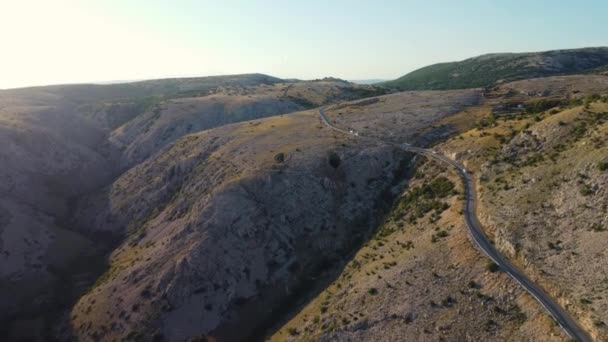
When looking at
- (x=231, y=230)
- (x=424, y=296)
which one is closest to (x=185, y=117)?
(x=231, y=230)

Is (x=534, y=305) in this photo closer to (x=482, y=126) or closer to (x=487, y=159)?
(x=487, y=159)

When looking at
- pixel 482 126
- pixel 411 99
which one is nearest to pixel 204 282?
pixel 482 126

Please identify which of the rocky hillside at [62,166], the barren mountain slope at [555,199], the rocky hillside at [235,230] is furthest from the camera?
the rocky hillside at [62,166]

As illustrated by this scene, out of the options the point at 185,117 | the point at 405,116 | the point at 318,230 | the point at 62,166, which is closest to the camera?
the point at 318,230

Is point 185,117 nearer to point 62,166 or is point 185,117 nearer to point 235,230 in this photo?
point 62,166

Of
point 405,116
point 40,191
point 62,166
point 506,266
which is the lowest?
point 40,191

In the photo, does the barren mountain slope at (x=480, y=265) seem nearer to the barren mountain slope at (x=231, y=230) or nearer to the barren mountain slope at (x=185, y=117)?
the barren mountain slope at (x=231, y=230)

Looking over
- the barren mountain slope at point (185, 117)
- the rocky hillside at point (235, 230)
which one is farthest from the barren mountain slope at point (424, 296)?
the barren mountain slope at point (185, 117)

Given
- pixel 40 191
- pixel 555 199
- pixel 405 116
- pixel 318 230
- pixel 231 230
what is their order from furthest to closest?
pixel 405 116, pixel 40 191, pixel 318 230, pixel 231 230, pixel 555 199

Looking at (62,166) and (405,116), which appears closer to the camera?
(405,116)
